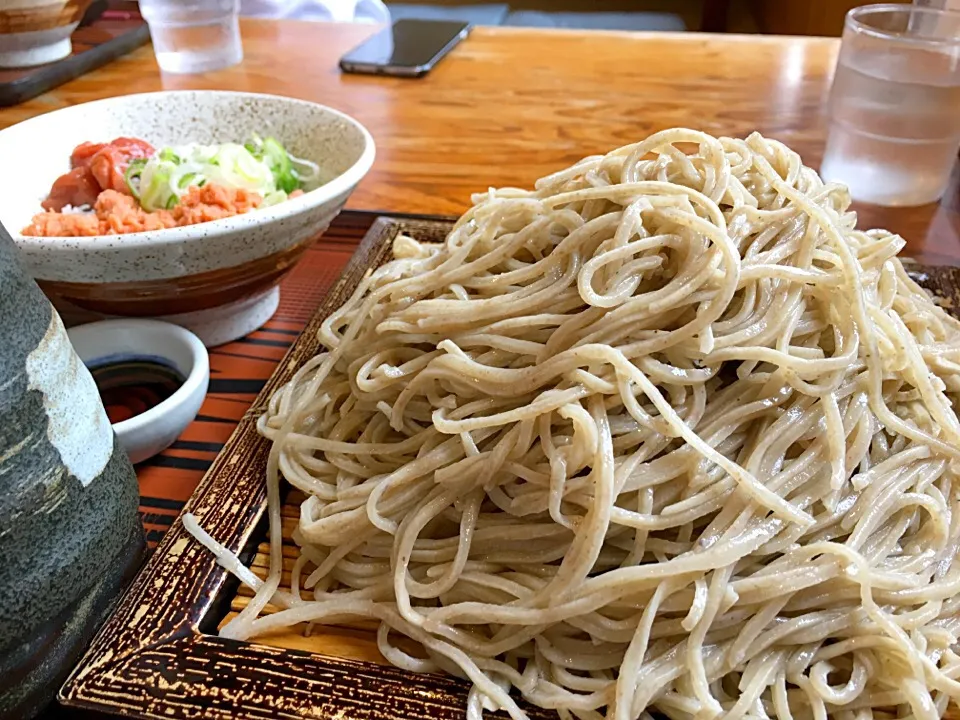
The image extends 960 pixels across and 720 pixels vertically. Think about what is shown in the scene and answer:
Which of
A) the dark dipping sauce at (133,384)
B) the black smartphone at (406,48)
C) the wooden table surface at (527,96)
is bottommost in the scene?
the wooden table surface at (527,96)

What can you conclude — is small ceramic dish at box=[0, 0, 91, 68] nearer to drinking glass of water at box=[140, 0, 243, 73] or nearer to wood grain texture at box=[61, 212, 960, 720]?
drinking glass of water at box=[140, 0, 243, 73]

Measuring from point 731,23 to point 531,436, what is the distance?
7.22 m

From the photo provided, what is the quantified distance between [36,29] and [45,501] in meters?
3.00

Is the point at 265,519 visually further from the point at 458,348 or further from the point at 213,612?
the point at 458,348

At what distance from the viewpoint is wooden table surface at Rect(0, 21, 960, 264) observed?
8.03 feet

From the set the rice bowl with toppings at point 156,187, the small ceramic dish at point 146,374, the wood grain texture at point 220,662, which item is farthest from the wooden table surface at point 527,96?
the wood grain texture at point 220,662

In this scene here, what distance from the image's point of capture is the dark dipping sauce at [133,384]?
4.61 ft

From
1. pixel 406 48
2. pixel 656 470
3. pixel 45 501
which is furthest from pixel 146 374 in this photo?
pixel 406 48

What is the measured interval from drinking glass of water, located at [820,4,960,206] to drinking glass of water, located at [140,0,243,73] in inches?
102

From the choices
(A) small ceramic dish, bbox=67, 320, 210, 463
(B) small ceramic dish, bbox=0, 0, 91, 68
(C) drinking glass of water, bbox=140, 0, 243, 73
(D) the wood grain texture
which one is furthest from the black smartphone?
(D) the wood grain texture

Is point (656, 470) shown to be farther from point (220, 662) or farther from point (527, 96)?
point (527, 96)

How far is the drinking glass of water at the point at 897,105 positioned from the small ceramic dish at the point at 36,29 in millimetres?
2955

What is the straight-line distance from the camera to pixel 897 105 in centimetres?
223

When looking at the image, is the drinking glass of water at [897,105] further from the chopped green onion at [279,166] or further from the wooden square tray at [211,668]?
the wooden square tray at [211,668]
